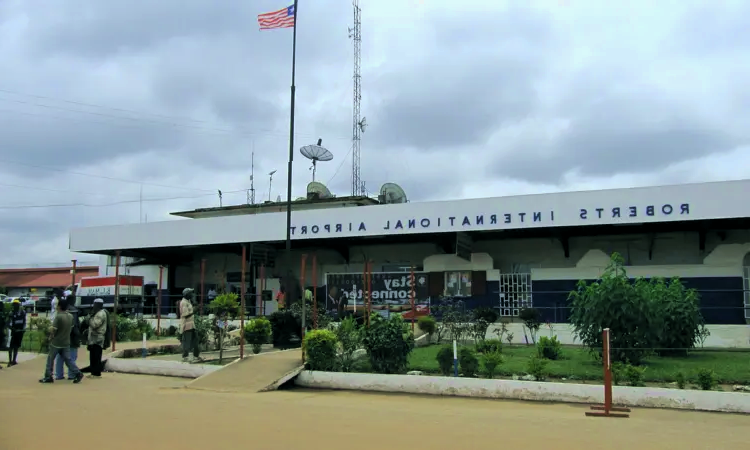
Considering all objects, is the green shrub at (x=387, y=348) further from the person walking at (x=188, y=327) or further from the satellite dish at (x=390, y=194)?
the satellite dish at (x=390, y=194)

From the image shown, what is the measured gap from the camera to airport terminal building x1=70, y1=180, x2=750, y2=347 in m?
20.6

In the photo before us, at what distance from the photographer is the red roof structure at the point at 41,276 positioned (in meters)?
55.6

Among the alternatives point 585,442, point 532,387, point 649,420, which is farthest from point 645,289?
point 585,442

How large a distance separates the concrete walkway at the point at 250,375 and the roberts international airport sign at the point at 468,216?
35.2ft

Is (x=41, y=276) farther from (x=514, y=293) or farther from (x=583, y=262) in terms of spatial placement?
(x=583, y=262)

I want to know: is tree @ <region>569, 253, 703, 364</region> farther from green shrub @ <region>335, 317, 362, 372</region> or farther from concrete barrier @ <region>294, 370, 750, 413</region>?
green shrub @ <region>335, 317, 362, 372</region>

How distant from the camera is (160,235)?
29344mm

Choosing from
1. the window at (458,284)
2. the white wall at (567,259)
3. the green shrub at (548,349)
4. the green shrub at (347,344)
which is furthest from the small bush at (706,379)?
the window at (458,284)

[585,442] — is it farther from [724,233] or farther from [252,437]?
[724,233]

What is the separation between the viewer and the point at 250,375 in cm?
1314

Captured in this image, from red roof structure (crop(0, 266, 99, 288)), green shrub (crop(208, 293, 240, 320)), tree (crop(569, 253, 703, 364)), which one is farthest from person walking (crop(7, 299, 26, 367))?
red roof structure (crop(0, 266, 99, 288))

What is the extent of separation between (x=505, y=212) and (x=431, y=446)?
1625 centimetres

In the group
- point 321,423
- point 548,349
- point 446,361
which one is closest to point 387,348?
point 446,361

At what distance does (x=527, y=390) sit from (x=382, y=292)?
13.7 m
